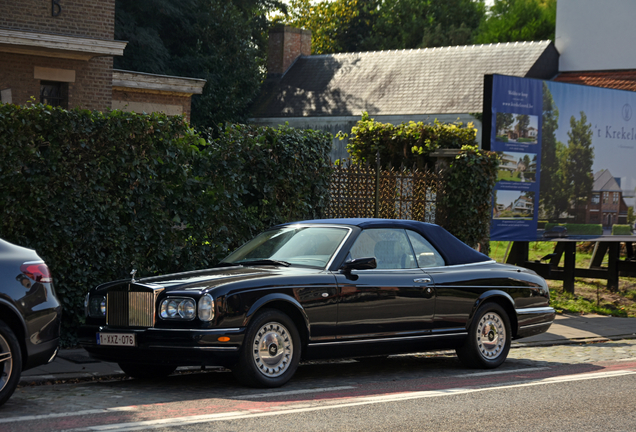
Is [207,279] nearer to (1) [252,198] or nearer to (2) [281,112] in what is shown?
(1) [252,198]

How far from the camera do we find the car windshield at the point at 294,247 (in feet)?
28.9

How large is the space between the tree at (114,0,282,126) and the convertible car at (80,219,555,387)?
2811cm

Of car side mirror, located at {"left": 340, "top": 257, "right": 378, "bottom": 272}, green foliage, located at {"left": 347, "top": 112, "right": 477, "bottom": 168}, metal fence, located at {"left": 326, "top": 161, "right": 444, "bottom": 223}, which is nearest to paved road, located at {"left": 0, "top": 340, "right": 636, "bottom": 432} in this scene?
car side mirror, located at {"left": 340, "top": 257, "right": 378, "bottom": 272}

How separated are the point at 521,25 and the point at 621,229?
47.0m

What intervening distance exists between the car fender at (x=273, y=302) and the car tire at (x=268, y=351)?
0.06m

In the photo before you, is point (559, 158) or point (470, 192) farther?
point (559, 158)

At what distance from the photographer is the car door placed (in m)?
8.51

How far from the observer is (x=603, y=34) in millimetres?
34031

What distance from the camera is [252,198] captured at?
12.3 meters

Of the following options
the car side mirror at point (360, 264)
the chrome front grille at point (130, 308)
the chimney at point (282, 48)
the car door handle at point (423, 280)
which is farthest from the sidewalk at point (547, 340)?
the chimney at point (282, 48)

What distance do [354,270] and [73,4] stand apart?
1338cm

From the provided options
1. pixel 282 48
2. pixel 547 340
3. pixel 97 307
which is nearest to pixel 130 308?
pixel 97 307

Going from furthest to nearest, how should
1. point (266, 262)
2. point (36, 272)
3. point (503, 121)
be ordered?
point (503, 121), point (266, 262), point (36, 272)

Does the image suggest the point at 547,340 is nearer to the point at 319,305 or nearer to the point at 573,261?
the point at 319,305
